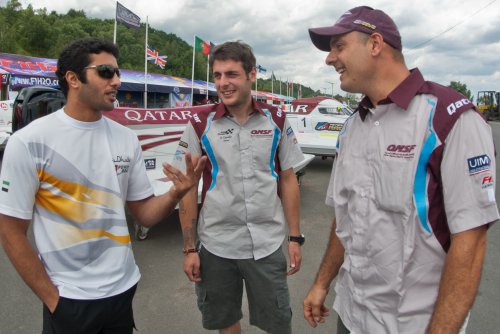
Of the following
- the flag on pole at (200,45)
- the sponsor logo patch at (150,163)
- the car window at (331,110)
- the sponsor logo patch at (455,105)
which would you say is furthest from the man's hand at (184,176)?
the flag on pole at (200,45)

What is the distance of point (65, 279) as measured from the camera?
1.65 m

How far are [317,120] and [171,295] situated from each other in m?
8.27

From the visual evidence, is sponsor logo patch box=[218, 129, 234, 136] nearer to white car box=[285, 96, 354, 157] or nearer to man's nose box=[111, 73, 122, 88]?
man's nose box=[111, 73, 122, 88]

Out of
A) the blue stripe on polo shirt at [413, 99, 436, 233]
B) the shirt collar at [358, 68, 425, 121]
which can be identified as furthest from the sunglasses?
the blue stripe on polo shirt at [413, 99, 436, 233]

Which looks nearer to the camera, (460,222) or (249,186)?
(460,222)

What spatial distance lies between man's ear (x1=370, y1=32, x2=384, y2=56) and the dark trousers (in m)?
1.56

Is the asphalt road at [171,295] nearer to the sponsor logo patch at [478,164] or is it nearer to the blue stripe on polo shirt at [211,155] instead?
the blue stripe on polo shirt at [211,155]

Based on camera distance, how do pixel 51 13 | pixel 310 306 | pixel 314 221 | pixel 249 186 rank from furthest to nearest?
pixel 51 13, pixel 314 221, pixel 249 186, pixel 310 306

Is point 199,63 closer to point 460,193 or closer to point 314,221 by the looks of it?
point 314,221

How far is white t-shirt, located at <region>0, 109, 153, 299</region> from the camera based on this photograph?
1.55 metres

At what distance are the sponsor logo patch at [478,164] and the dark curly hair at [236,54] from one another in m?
1.46

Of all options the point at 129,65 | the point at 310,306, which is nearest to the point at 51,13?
the point at 129,65

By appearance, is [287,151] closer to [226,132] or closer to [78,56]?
[226,132]

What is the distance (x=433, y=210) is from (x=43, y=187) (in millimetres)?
1576
